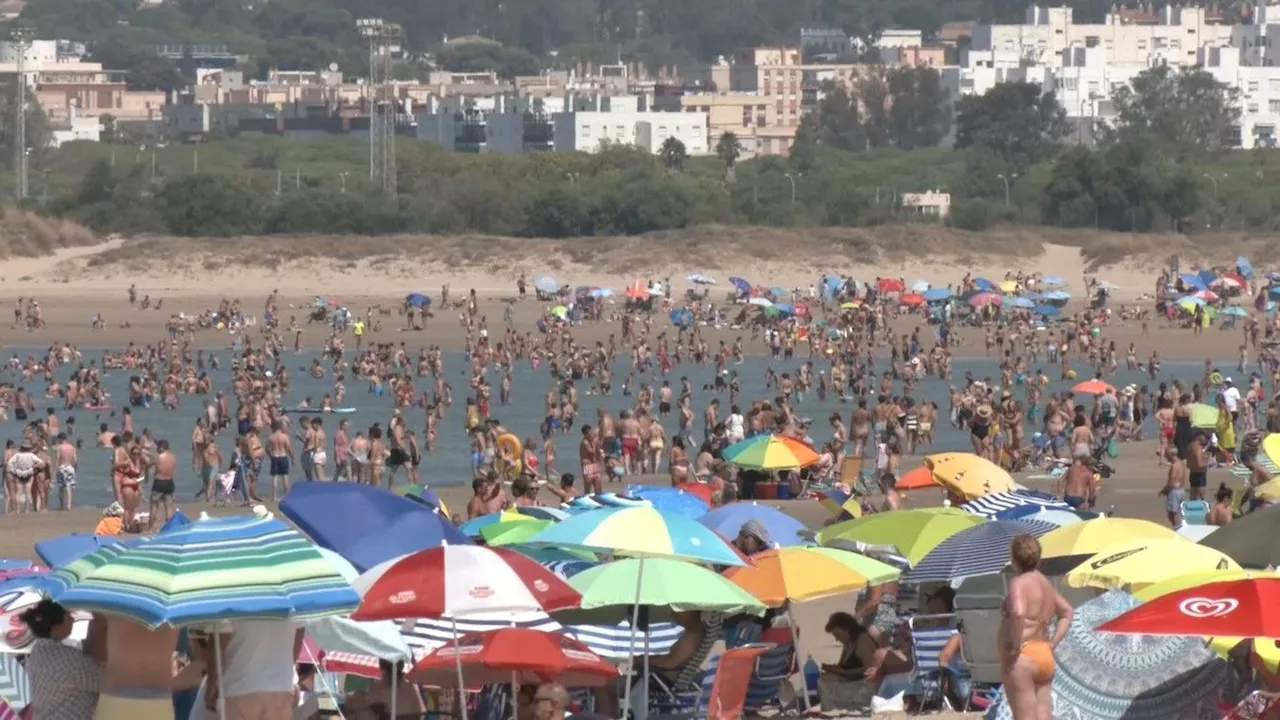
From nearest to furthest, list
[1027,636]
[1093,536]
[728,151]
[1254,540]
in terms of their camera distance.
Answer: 1. [1027,636]
2. [1254,540]
3. [1093,536]
4. [728,151]

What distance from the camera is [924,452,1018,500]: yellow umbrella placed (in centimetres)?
1567

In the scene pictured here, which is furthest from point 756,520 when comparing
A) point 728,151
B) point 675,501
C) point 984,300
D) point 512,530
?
point 728,151

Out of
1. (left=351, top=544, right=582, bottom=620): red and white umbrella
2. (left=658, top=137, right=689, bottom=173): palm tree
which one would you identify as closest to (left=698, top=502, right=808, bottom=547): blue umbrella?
(left=351, top=544, right=582, bottom=620): red and white umbrella

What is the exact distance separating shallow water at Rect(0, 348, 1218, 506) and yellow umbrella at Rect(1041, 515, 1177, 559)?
14.6 metres

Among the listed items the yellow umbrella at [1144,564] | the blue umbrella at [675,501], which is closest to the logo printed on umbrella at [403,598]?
the yellow umbrella at [1144,564]

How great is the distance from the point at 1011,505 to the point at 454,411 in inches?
946

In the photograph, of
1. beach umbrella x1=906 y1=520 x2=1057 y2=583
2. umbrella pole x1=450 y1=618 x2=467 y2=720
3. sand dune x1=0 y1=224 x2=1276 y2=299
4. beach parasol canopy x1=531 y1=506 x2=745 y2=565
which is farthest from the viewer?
sand dune x1=0 y1=224 x2=1276 y2=299

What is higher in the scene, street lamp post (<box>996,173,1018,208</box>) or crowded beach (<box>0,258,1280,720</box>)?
crowded beach (<box>0,258,1280,720</box>)

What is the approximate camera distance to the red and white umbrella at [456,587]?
8.63m

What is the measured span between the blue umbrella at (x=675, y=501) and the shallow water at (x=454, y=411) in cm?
1165

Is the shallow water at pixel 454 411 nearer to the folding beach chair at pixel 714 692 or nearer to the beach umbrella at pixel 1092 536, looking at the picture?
the beach umbrella at pixel 1092 536

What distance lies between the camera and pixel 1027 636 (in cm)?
836

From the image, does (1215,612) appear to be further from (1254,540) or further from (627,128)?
(627,128)

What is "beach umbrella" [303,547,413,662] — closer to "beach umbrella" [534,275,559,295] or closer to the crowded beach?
the crowded beach
